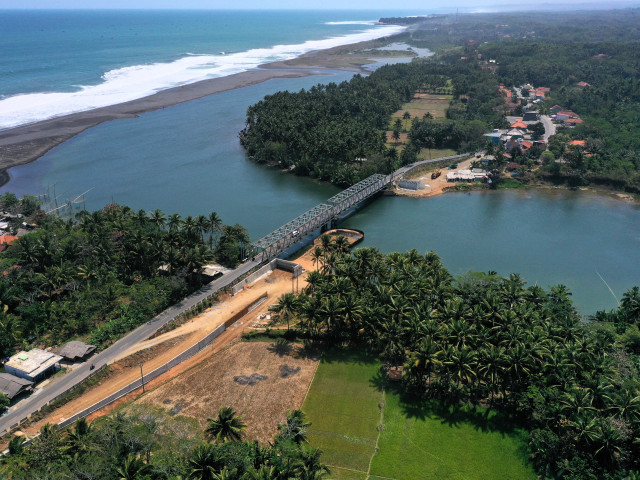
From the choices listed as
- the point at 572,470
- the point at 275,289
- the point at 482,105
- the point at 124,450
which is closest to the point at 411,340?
the point at 572,470

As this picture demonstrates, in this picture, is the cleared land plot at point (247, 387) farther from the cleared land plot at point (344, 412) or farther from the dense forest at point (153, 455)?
the dense forest at point (153, 455)

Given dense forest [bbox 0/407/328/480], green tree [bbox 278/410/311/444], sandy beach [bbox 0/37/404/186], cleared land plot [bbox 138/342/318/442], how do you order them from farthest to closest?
sandy beach [bbox 0/37/404/186], cleared land plot [bbox 138/342/318/442], green tree [bbox 278/410/311/444], dense forest [bbox 0/407/328/480]

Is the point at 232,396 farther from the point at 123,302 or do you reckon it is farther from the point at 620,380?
the point at 620,380

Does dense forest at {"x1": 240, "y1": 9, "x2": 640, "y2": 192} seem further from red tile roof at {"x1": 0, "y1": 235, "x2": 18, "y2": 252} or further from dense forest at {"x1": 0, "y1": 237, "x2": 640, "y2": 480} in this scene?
red tile roof at {"x1": 0, "y1": 235, "x2": 18, "y2": 252}

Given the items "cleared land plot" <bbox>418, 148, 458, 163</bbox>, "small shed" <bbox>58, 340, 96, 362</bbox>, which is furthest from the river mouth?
"small shed" <bbox>58, 340, 96, 362</bbox>

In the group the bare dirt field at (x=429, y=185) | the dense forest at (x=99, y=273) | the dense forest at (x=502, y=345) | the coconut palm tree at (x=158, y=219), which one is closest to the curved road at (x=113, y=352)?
the dense forest at (x=99, y=273)

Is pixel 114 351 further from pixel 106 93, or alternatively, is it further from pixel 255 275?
pixel 106 93
